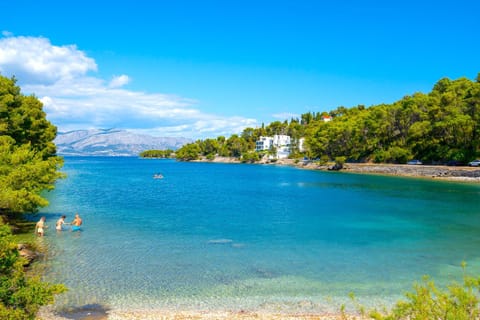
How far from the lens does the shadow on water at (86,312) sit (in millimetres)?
12438

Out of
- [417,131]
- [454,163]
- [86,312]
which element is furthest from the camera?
[417,131]

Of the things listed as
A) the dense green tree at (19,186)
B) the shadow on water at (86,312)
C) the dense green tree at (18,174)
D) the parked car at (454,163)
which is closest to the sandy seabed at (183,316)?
the shadow on water at (86,312)

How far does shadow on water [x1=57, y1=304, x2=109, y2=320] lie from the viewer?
12.4 m

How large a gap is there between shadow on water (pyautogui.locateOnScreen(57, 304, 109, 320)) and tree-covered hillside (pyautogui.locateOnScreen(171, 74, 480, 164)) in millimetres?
87495

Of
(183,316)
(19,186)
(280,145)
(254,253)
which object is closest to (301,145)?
(280,145)

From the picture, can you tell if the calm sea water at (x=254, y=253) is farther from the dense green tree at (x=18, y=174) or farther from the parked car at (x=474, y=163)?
the parked car at (x=474, y=163)

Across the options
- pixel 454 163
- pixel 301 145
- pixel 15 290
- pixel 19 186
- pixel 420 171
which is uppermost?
pixel 301 145

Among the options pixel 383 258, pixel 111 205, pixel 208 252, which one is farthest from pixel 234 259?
pixel 111 205

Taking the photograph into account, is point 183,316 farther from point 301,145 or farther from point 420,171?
point 301,145

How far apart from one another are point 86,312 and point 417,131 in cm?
9565

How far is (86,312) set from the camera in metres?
12.9

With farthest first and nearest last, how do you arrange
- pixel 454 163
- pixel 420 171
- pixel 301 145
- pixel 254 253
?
pixel 301 145 → pixel 454 163 → pixel 420 171 → pixel 254 253

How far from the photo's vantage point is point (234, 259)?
65.6ft

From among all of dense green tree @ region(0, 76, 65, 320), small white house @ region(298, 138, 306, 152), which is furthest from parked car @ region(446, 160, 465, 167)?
dense green tree @ region(0, 76, 65, 320)
